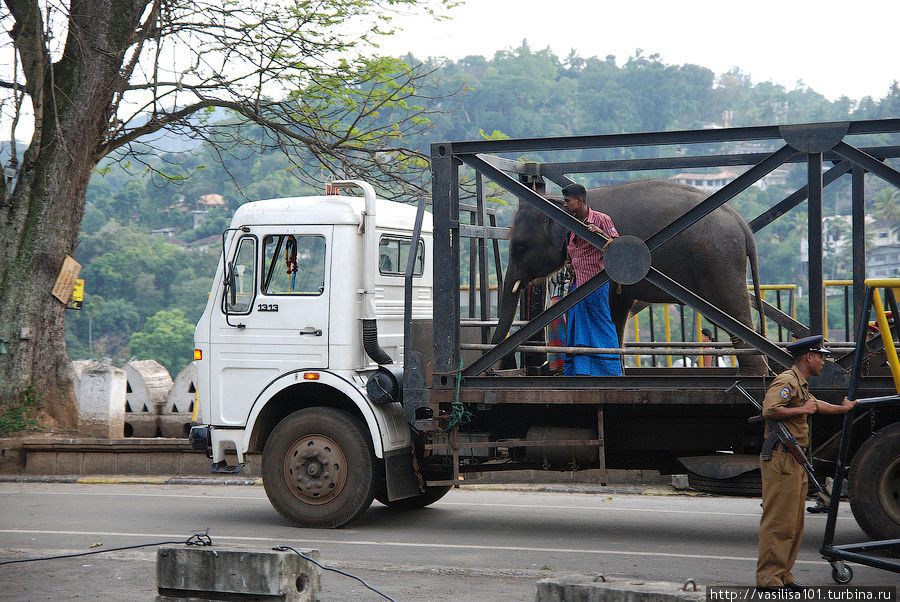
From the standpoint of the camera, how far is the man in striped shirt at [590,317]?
804cm

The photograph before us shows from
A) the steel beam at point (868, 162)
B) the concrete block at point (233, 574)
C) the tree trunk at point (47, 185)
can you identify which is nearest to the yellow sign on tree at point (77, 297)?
the tree trunk at point (47, 185)

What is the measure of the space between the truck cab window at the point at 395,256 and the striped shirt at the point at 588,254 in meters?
1.33

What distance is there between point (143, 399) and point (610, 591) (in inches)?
411

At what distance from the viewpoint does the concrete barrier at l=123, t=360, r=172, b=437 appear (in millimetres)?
13453

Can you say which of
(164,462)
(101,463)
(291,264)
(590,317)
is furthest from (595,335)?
(101,463)

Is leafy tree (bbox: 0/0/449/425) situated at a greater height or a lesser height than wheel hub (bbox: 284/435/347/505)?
greater

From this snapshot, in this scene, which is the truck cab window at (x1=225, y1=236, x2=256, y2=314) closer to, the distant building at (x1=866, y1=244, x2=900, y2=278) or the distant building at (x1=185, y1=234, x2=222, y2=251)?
the distant building at (x1=866, y1=244, x2=900, y2=278)

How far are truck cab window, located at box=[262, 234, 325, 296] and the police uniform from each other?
Result: 13.3 feet

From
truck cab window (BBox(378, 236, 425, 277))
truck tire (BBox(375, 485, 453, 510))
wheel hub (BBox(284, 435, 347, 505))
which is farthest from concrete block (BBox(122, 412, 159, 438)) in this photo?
truck cab window (BBox(378, 236, 425, 277))

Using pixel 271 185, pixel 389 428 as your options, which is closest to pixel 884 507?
pixel 389 428

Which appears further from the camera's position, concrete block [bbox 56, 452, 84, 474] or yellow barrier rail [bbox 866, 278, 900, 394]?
concrete block [bbox 56, 452, 84, 474]

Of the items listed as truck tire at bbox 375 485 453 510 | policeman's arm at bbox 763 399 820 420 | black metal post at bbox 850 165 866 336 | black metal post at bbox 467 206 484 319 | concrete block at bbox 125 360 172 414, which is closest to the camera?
policeman's arm at bbox 763 399 820 420

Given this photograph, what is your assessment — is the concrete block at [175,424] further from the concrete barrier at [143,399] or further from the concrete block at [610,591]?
the concrete block at [610,591]

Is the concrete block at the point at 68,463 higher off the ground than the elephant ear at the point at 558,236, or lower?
lower
